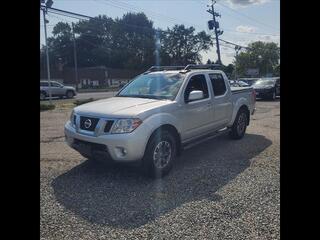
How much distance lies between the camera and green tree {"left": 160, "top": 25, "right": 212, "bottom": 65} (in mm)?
76881

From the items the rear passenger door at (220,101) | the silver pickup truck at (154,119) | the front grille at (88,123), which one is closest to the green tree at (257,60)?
the rear passenger door at (220,101)

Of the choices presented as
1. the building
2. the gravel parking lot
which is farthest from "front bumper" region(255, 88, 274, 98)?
the building

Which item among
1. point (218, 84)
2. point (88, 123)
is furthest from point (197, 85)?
point (88, 123)

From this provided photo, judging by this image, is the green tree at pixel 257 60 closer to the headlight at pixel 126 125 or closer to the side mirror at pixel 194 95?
the side mirror at pixel 194 95

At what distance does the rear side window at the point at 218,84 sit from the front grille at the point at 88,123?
115 inches

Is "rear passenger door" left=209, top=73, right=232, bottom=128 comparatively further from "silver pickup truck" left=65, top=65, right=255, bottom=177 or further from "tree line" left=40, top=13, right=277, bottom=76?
"tree line" left=40, top=13, right=277, bottom=76

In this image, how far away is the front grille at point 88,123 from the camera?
196 inches

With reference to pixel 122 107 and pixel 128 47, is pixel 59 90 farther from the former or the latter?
pixel 128 47

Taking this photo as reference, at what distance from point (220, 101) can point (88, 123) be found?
3.10 metres
